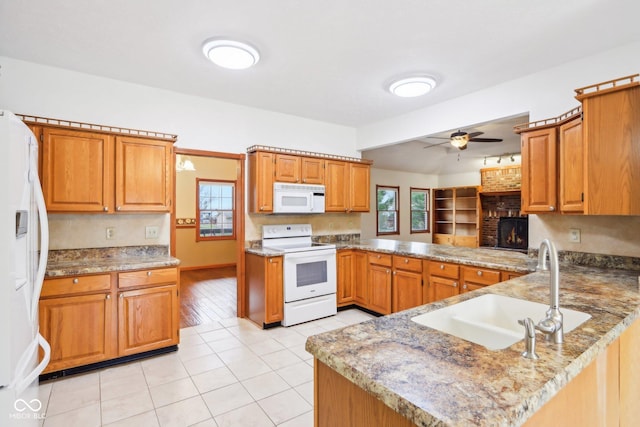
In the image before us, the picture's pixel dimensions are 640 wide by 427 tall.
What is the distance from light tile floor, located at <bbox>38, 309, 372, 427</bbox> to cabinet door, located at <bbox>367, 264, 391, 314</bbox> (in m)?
1.22

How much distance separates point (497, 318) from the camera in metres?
1.72

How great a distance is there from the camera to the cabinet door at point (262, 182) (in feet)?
12.7

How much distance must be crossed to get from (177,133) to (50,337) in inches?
88.8

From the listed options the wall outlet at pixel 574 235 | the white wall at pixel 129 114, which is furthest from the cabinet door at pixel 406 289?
the white wall at pixel 129 114

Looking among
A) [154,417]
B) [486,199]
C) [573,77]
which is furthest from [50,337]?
[486,199]

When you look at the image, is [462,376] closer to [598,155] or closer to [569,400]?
[569,400]

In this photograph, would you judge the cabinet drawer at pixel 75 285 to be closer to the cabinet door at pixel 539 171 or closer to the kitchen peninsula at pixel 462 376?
the kitchen peninsula at pixel 462 376

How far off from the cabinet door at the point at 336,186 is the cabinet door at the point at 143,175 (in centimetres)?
206

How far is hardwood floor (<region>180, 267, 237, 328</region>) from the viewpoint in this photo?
4168mm

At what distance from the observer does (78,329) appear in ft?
8.48

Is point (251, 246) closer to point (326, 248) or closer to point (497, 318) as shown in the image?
point (326, 248)

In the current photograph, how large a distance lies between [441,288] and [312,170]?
7.19ft

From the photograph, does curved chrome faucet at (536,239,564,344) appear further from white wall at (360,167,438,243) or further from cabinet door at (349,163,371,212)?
white wall at (360,167,438,243)

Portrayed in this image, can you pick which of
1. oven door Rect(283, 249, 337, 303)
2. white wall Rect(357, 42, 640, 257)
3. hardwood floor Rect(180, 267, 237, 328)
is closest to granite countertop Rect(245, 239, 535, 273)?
oven door Rect(283, 249, 337, 303)
